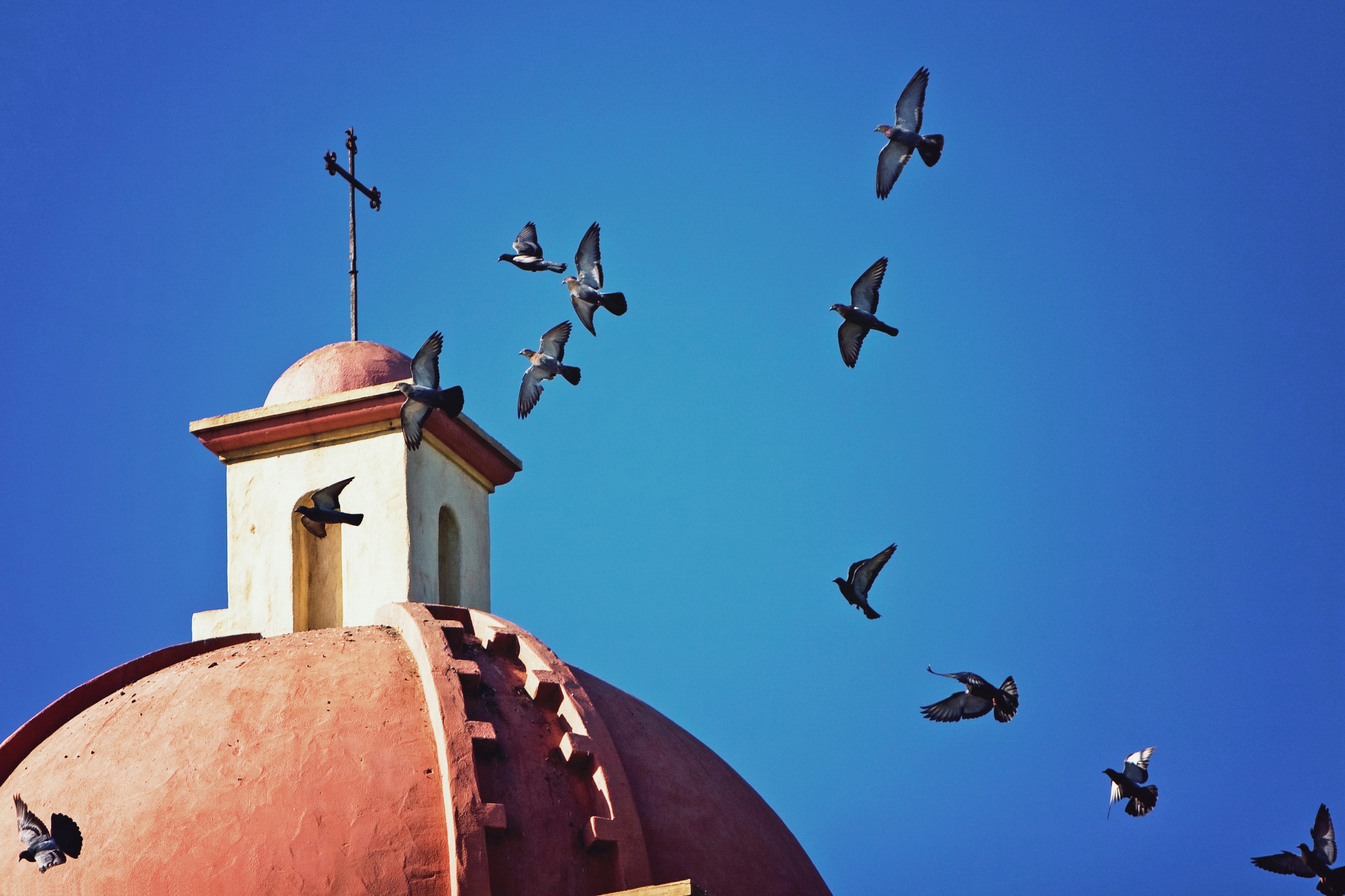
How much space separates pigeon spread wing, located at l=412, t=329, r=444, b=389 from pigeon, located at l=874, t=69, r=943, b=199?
2.66 metres

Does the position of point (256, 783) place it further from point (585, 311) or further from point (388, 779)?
point (585, 311)

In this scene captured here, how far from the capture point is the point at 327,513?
39.2 feet

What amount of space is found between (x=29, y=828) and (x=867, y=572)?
4229 millimetres

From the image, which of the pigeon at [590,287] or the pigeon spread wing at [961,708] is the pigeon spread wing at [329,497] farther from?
the pigeon spread wing at [961,708]

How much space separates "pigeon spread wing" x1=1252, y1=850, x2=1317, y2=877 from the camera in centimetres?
1026

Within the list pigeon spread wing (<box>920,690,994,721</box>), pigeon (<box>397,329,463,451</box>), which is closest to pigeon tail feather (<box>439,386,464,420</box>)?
pigeon (<box>397,329,463,451</box>)

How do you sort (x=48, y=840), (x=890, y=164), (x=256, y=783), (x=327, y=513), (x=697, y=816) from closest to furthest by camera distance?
(x=48, y=840) → (x=256, y=783) → (x=697, y=816) → (x=890, y=164) → (x=327, y=513)

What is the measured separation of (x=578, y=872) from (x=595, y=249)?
3868 mm

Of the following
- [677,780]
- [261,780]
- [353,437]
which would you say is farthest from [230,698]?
[353,437]

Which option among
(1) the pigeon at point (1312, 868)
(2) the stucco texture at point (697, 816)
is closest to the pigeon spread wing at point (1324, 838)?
(1) the pigeon at point (1312, 868)

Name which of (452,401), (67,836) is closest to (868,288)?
(452,401)

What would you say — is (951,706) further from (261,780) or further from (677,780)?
(261,780)

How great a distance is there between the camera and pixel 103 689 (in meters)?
10.6

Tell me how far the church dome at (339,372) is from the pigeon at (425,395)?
68 centimetres
